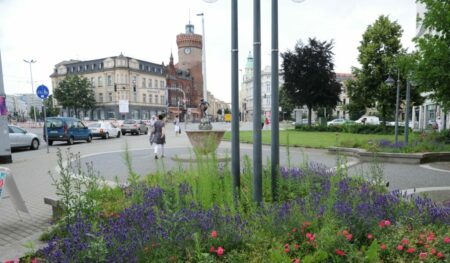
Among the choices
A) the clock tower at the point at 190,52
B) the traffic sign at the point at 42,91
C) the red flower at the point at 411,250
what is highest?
the clock tower at the point at 190,52

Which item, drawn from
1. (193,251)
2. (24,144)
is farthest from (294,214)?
(24,144)

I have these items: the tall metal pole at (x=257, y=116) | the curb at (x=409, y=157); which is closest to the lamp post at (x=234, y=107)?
the tall metal pole at (x=257, y=116)

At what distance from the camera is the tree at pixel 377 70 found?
96.9 feet

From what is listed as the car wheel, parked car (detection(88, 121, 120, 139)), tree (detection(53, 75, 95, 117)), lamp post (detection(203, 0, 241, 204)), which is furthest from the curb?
tree (detection(53, 75, 95, 117))

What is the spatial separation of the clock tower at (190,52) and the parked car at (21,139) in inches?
3385

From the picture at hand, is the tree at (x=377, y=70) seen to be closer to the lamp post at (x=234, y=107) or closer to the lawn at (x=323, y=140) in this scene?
the lawn at (x=323, y=140)

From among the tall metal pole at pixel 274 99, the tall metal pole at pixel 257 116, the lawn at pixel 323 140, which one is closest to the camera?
the tall metal pole at pixel 257 116

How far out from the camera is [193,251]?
283 centimetres

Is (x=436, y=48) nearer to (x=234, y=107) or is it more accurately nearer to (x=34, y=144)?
(x=234, y=107)

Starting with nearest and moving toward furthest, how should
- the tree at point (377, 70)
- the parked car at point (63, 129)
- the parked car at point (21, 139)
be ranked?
the parked car at point (21, 139) < the parked car at point (63, 129) < the tree at point (377, 70)

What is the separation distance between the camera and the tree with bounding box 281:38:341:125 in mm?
36094

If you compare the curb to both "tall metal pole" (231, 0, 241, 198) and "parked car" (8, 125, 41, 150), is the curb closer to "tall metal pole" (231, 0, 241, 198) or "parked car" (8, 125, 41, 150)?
"tall metal pole" (231, 0, 241, 198)

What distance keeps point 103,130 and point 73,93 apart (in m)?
56.2

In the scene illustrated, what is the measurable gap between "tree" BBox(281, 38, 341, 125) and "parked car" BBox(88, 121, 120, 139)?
66.4 feet
